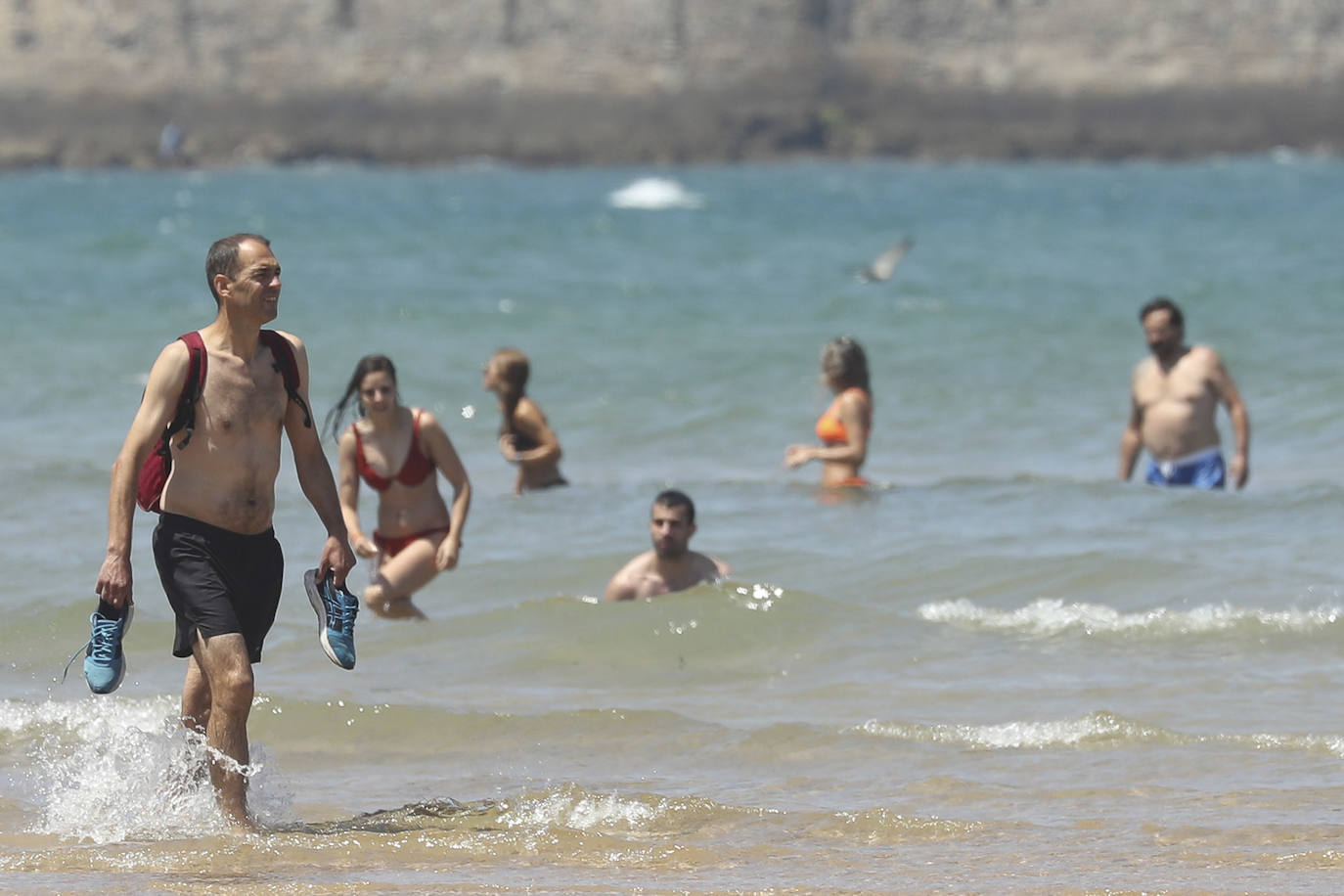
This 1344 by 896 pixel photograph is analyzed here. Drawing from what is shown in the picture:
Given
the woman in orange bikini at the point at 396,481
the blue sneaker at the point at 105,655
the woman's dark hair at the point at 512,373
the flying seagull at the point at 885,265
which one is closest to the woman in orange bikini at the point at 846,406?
the woman's dark hair at the point at 512,373

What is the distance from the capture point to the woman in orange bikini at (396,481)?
763 cm

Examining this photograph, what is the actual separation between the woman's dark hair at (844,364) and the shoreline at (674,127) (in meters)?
61.6

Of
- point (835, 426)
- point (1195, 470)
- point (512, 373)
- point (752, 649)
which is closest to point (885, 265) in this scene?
point (835, 426)

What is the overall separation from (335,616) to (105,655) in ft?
1.91

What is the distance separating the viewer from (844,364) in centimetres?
1021

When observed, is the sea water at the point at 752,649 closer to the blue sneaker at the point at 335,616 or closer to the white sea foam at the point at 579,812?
the white sea foam at the point at 579,812

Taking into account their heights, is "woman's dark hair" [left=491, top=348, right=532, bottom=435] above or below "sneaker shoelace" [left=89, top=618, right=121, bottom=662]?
above

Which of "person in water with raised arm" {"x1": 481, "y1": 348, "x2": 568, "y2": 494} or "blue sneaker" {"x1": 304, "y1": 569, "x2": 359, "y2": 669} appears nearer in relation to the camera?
"blue sneaker" {"x1": 304, "y1": 569, "x2": 359, "y2": 669}

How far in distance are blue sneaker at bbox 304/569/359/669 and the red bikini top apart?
2694 millimetres

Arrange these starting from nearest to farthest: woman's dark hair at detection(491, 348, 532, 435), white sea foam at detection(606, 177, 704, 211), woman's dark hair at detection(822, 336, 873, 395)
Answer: woman's dark hair at detection(491, 348, 532, 435), woman's dark hair at detection(822, 336, 873, 395), white sea foam at detection(606, 177, 704, 211)

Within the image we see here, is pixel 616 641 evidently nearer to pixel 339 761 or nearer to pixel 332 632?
pixel 339 761

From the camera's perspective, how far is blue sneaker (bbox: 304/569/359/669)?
4.99 m

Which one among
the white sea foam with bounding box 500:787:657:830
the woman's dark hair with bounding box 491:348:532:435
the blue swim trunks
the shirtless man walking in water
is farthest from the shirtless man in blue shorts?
the blue swim trunks

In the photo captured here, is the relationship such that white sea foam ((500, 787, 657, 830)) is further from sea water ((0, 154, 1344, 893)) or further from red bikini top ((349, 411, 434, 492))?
red bikini top ((349, 411, 434, 492))
